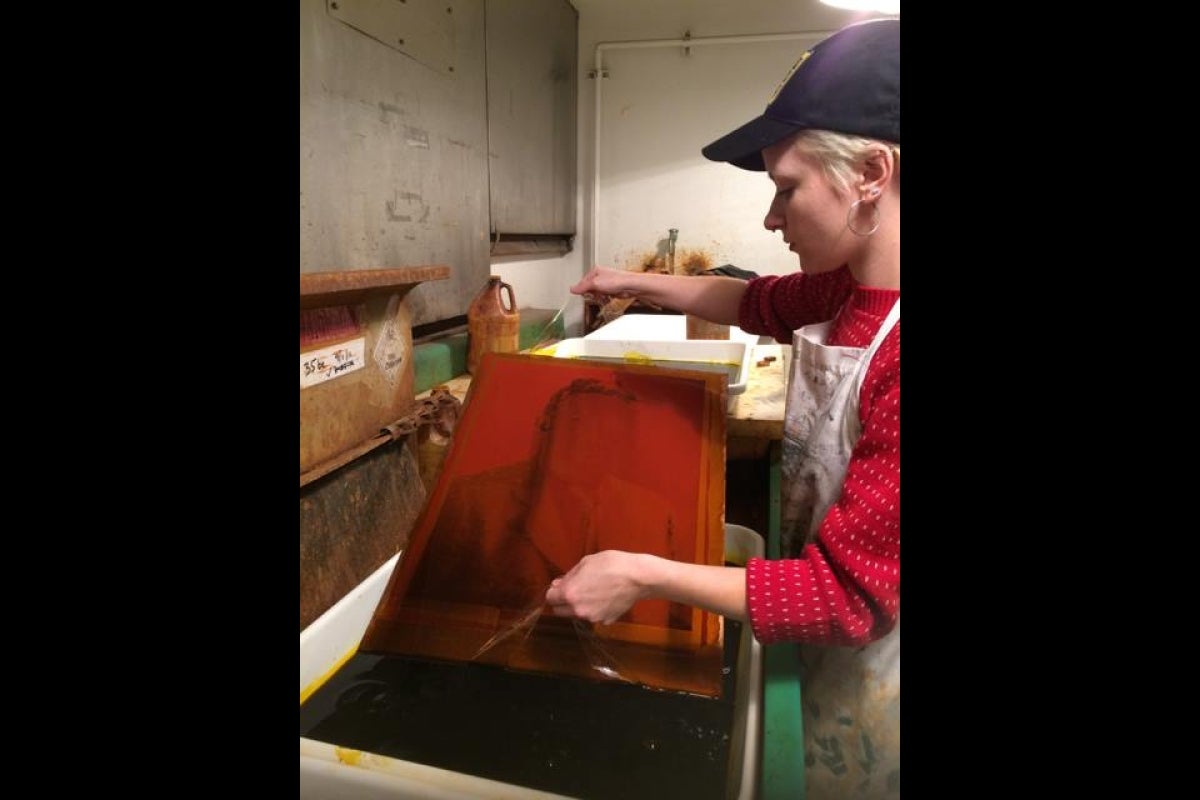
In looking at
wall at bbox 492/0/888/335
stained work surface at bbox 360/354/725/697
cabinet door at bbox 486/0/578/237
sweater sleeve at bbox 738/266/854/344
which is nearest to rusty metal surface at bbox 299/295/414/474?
stained work surface at bbox 360/354/725/697

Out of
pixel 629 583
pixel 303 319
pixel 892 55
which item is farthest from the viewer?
pixel 303 319

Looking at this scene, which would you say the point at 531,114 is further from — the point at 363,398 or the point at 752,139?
the point at 752,139

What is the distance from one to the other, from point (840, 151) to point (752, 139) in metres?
0.12

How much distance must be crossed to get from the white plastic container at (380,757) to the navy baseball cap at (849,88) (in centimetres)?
68

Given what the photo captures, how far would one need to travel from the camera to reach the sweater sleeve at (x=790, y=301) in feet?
4.50

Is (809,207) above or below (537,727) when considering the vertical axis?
above

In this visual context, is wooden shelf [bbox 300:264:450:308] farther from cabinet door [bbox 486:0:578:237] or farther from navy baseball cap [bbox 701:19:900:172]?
cabinet door [bbox 486:0:578:237]

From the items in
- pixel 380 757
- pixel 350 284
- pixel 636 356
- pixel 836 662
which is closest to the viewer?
pixel 380 757

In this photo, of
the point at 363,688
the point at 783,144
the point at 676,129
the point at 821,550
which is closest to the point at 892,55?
the point at 783,144

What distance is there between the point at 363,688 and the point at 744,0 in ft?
13.8

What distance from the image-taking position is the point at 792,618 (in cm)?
73

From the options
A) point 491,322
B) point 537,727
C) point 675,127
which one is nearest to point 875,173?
point 537,727

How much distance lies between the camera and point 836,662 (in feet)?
3.30

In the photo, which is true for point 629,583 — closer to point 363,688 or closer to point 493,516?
point 493,516
